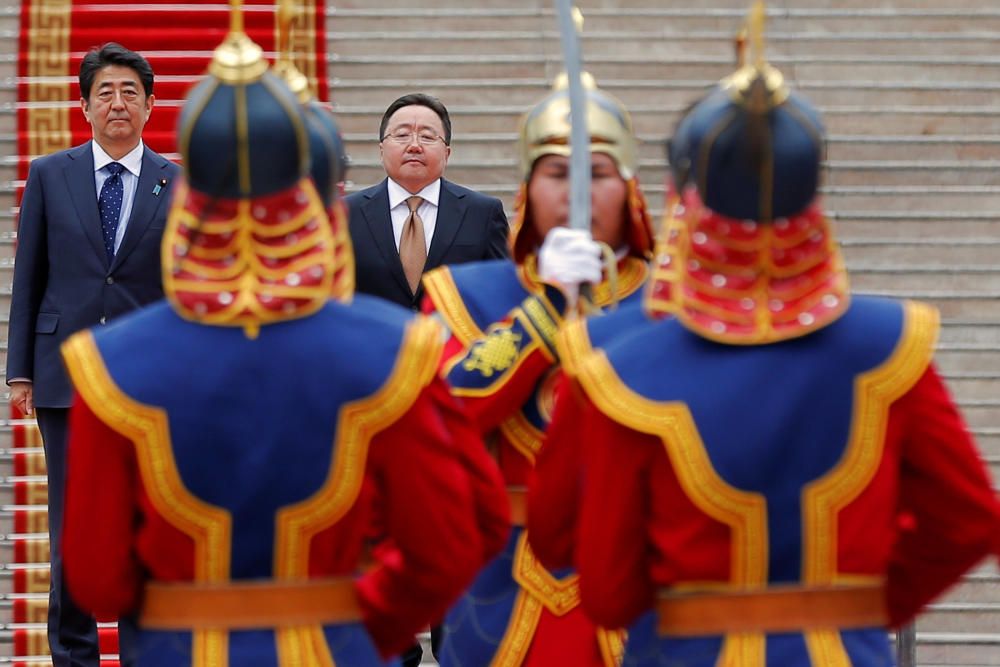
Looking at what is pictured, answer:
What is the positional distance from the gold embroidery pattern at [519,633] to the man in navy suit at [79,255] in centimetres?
249

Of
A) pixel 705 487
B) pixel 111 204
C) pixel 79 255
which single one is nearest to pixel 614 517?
pixel 705 487

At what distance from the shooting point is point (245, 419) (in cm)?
446

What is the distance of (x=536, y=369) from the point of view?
5.57 m

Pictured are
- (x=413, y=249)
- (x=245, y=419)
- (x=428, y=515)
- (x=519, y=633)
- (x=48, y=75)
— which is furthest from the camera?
(x=48, y=75)

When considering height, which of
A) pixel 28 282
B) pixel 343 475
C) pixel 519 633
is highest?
pixel 343 475

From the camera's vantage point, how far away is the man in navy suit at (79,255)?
25.8 ft

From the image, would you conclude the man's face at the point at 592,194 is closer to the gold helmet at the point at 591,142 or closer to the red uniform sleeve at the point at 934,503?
the gold helmet at the point at 591,142

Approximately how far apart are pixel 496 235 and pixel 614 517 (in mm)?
3976

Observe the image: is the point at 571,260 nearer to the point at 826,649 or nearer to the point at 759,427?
the point at 759,427

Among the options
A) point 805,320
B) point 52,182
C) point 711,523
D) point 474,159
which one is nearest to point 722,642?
point 711,523

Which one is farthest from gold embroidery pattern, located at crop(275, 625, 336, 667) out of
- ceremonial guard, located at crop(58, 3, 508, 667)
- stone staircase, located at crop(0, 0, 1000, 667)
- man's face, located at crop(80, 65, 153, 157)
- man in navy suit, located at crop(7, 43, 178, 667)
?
stone staircase, located at crop(0, 0, 1000, 667)

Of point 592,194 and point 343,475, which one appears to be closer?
point 343,475

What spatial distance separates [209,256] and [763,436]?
105cm

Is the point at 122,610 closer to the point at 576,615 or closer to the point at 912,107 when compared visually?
the point at 576,615
